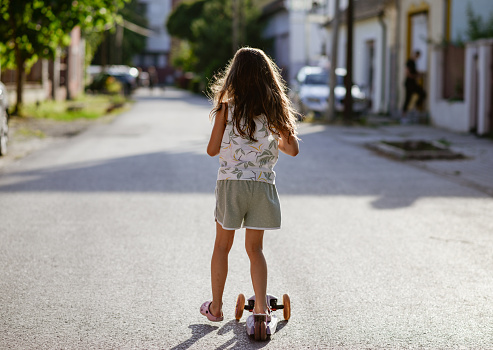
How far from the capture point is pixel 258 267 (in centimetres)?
413

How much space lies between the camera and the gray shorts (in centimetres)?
399

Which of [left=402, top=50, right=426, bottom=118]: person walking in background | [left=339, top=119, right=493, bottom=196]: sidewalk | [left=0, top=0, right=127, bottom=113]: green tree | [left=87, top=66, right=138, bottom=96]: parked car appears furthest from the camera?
[left=87, top=66, right=138, bottom=96]: parked car

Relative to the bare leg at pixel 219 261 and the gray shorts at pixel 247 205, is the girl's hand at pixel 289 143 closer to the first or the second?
the gray shorts at pixel 247 205

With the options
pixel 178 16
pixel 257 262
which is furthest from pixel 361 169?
pixel 178 16

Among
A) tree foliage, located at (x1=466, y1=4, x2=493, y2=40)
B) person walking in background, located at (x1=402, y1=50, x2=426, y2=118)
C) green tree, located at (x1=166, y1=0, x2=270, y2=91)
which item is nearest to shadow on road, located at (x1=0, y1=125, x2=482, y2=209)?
tree foliage, located at (x1=466, y1=4, x2=493, y2=40)

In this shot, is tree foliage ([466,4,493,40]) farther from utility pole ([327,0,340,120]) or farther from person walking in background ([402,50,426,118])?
utility pole ([327,0,340,120])

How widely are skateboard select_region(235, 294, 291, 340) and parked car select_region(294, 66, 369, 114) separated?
1889 cm

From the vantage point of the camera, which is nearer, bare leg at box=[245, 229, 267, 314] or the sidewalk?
bare leg at box=[245, 229, 267, 314]

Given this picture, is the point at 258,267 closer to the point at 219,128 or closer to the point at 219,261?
the point at 219,261

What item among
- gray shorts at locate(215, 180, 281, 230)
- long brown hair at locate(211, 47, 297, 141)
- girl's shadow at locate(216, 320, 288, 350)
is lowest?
girl's shadow at locate(216, 320, 288, 350)

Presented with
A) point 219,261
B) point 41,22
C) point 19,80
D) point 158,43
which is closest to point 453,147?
point 219,261

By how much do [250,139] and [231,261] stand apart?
196cm

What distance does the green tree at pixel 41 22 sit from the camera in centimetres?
2053

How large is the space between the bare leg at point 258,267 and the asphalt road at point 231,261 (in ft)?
0.63
